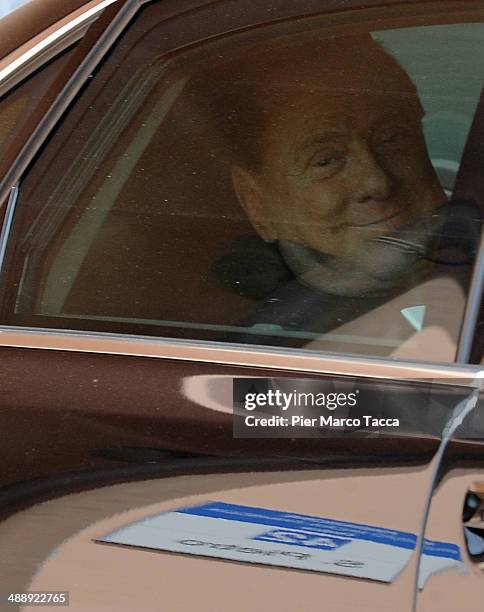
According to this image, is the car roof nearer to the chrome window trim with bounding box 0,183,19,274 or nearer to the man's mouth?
the chrome window trim with bounding box 0,183,19,274

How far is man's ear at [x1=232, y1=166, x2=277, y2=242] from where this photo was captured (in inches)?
58.4

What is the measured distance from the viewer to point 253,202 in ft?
4.91

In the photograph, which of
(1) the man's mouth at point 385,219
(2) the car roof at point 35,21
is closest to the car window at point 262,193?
(1) the man's mouth at point 385,219

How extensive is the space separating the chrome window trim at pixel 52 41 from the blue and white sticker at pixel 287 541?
2.47ft

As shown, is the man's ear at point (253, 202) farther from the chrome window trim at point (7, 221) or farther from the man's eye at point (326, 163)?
the chrome window trim at point (7, 221)

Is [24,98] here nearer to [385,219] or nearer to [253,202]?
[253,202]

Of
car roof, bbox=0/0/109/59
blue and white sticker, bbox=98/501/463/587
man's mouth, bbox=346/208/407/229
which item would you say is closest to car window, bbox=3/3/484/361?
man's mouth, bbox=346/208/407/229

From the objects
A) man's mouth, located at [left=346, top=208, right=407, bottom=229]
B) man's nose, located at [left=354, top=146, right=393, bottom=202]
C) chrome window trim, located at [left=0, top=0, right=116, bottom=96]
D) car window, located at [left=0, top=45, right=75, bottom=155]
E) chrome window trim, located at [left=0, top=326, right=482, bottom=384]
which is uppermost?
chrome window trim, located at [left=0, top=0, right=116, bottom=96]

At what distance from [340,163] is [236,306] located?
11.2 inches

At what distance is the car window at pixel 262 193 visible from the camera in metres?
1.46

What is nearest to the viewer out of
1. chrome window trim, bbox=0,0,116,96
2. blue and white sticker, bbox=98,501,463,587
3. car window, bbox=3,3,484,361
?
blue and white sticker, bbox=98,501,463,587

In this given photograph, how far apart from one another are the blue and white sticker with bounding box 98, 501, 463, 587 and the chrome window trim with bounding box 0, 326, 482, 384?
21 cm

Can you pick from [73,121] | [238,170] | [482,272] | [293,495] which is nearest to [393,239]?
[482,272]

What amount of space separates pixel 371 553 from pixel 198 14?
2.83ft
